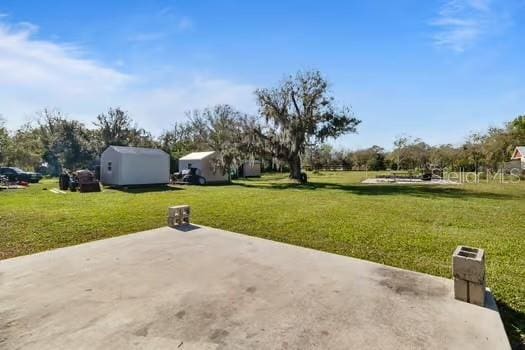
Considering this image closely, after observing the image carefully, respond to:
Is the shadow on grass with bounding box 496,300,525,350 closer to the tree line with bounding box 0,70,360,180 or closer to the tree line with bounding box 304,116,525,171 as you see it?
the tree line with bounding box 0,70,360,180

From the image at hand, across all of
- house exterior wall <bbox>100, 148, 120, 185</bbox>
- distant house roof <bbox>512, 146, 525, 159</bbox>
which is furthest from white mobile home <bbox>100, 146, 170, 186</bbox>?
distant house roof <bbox>512, 146, 525, 159</bbox>

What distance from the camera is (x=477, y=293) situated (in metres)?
Answer: 2.59

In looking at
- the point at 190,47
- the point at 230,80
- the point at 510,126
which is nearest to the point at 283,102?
the point at 230,80

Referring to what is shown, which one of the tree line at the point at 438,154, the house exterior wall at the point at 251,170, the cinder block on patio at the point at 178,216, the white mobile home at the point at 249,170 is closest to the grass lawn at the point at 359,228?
the cinder block on patio at the point at 178,216

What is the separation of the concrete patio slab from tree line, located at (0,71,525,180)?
15.8 metres

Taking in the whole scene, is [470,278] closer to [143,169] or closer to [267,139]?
[267,139]

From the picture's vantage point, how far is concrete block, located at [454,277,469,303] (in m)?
2.64

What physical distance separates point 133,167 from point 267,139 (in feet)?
28.2

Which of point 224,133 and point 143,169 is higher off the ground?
point 224,133

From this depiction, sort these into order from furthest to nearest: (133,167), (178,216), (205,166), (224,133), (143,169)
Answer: (224,133) → (205,166) → (143,169) → (133,167) → (178,216)

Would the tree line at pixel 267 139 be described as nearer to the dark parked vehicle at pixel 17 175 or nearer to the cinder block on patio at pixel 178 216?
the dark parked vehicle at pixel 17 175

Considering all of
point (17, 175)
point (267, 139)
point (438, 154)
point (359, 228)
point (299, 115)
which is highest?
point (299, 115)

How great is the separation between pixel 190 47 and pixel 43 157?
2998cm

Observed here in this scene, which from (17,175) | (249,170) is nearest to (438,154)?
(249,170)
